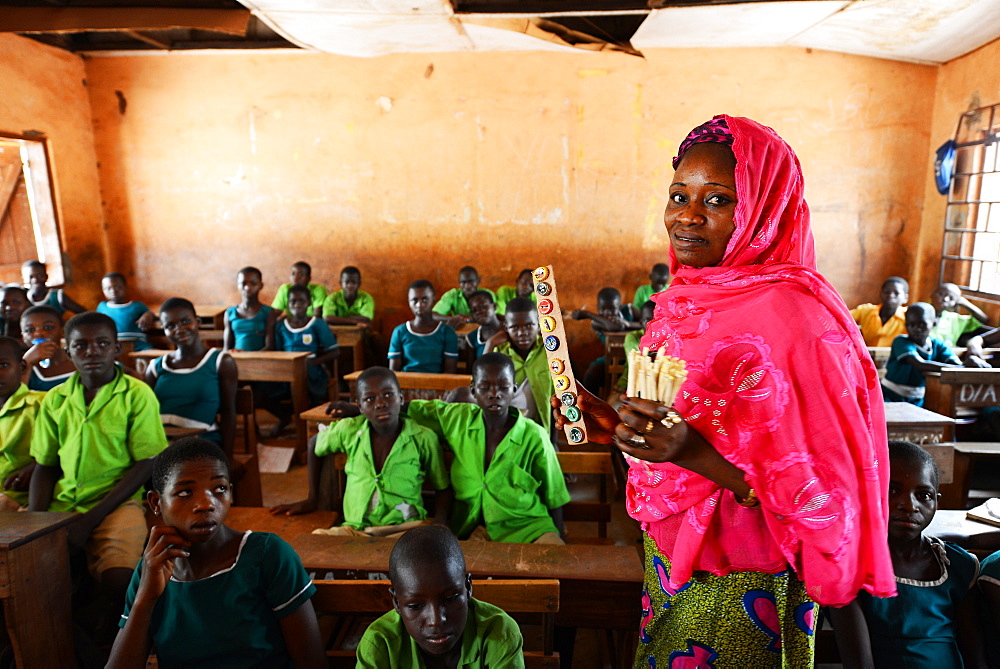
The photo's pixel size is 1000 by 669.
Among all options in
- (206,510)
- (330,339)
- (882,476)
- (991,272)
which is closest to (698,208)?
(882,476)

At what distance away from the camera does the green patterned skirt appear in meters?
1.06

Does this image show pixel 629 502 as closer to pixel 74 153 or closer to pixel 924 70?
pixel 924 70

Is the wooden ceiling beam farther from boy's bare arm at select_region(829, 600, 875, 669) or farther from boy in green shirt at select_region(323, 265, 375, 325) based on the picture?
boy's bare arm at select_region(829, 600, 875, 669)

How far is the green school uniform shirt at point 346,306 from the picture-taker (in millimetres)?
6230

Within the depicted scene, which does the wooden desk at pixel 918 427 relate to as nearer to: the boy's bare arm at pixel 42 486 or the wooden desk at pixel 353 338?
the boy's bare arm at pixel 42 486

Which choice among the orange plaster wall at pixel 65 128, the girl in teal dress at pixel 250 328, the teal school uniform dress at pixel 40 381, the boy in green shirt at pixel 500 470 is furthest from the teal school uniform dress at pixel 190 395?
the orange plaster wall at pixel 65 128

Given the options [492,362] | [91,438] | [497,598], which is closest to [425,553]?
[497,598]

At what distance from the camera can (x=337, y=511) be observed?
2572 millimetres

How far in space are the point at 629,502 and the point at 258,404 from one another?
4261 millimetres

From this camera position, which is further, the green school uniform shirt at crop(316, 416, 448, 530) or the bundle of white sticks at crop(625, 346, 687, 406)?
the green school uniform shirt at crop(316, 416, 448, 530)

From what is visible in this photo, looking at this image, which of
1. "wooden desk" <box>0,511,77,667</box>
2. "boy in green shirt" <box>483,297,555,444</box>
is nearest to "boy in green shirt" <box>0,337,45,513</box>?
"wooden desk" <box>0,511,77,667</box>

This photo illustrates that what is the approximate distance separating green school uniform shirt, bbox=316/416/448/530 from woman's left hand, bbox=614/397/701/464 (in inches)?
62.1

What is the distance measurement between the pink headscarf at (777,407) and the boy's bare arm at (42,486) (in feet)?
8.00

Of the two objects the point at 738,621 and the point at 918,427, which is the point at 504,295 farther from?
the point at 738,621
